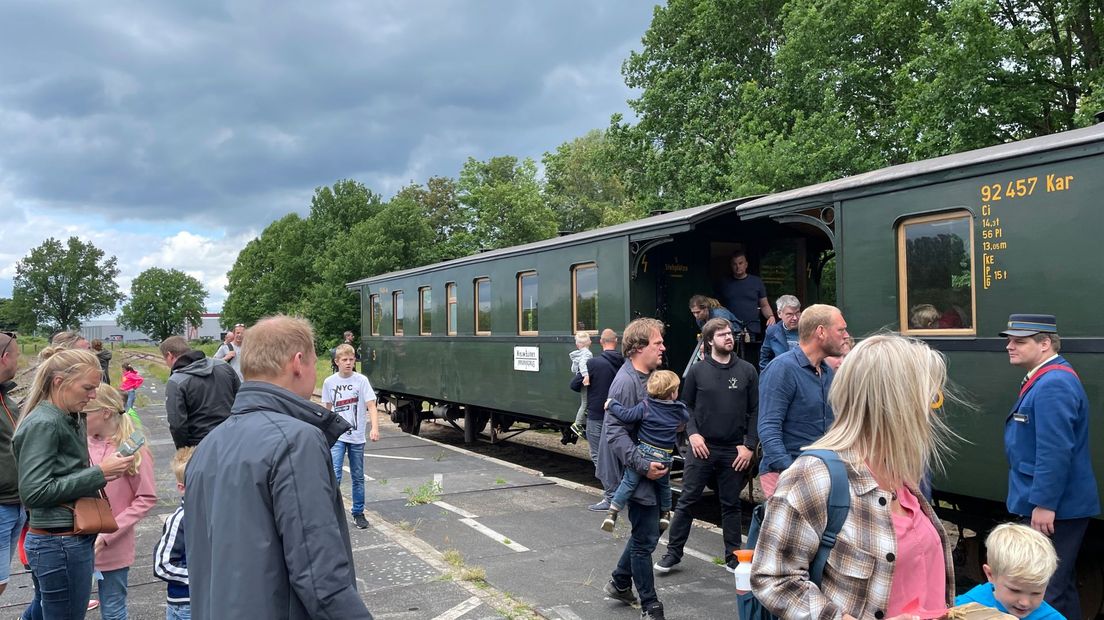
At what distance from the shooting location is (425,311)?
14.9m

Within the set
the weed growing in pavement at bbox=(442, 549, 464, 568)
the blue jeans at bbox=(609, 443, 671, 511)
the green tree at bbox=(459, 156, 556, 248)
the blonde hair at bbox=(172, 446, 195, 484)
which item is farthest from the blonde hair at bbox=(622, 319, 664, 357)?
the green tree at bbox=(459, 156, 556, 248)

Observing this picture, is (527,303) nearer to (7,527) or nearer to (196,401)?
(196,401)

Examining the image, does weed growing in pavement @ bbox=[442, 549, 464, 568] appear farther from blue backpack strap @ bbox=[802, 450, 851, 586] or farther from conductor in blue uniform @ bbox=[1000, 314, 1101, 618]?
blue backpack strap @ bbox=[802, 450, 851, 586]

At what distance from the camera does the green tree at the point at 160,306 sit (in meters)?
122

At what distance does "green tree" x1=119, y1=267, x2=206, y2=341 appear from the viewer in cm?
12219

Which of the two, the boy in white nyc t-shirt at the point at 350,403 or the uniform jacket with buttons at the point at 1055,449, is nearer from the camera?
the uniform jacket with buttons at the point at 1055,449

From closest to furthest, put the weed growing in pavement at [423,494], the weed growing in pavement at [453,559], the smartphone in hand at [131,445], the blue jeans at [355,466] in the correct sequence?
the smartphone in hand at [131,445], the weed growing in pavement at [453,559], the blue jeans at [355,466], the weed growing in pavement at [423,494]

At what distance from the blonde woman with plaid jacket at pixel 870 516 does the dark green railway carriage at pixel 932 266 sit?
3302 millimetres

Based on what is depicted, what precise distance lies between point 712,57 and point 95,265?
87.6 meters

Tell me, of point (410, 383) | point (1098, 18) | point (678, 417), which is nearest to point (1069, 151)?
point (678, 417)

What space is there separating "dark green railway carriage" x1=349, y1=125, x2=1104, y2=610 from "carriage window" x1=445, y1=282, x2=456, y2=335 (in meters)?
3.12

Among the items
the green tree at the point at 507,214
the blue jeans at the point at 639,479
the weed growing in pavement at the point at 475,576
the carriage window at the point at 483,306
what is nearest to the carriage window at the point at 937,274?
the blue jeans at the point at 639,479

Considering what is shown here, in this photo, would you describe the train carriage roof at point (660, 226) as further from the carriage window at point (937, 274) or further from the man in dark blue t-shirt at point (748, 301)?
the carriage window at point (937, 274)

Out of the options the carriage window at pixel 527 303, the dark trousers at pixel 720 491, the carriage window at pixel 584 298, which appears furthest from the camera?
the carriage window at pixel 527 303
